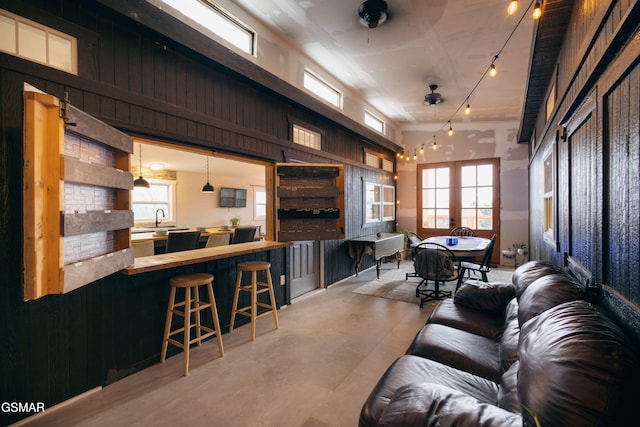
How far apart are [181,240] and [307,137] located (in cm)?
245

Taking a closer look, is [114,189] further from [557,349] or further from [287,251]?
[557,349]

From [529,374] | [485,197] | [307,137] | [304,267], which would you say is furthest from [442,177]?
[529,374]

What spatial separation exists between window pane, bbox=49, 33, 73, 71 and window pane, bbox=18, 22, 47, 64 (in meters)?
0.03

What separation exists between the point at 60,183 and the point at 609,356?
2.23 meters

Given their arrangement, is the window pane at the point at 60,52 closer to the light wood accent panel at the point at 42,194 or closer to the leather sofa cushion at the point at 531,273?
the light wood accent panel at the point at 42,194

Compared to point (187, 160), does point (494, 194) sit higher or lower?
lower

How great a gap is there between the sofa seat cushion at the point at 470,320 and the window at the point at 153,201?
294 inches

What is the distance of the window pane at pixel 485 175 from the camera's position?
21.9 ft

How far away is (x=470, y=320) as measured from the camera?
226 centimetres

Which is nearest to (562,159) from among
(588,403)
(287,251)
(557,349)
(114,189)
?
(557,349)

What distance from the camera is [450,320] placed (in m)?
2.28

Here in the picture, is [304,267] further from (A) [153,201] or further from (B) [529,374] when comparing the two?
(A) [153,201]

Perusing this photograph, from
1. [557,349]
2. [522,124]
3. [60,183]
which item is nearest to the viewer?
[557,349]

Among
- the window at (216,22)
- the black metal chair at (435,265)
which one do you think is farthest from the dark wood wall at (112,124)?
the black metal chair at (435,265)
